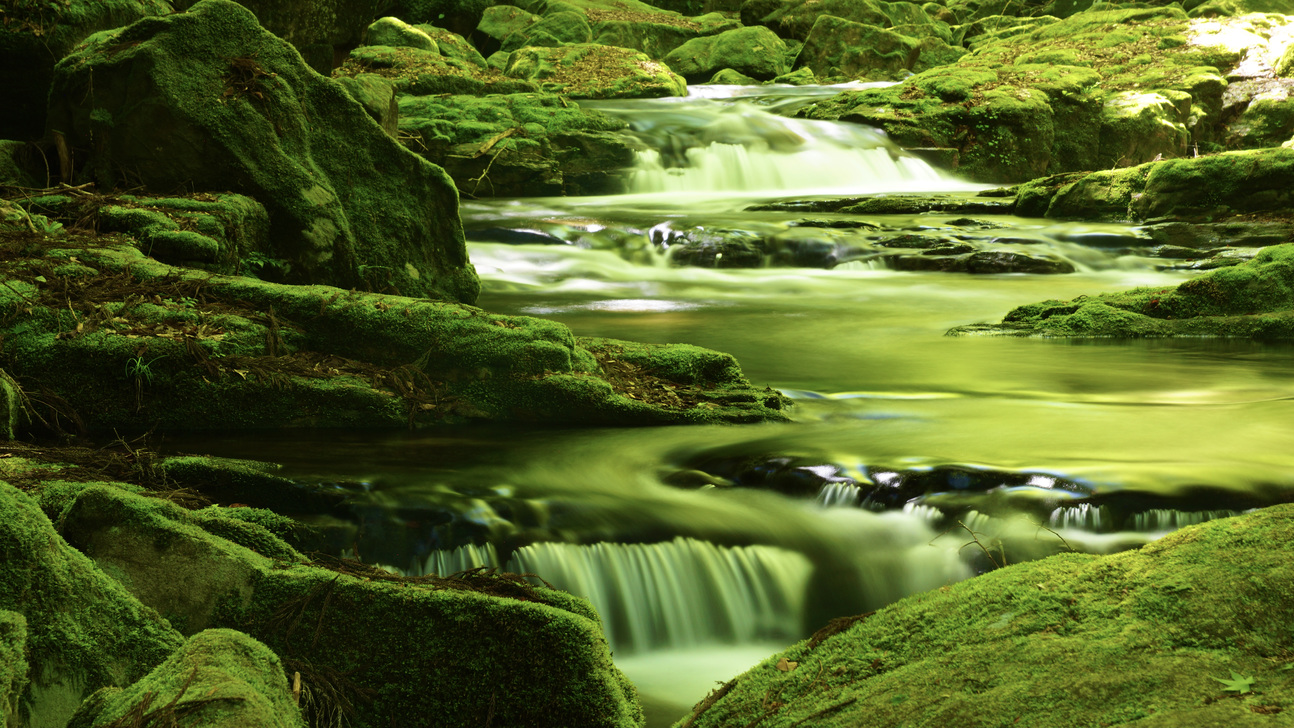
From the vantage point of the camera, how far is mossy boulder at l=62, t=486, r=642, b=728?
238 cm

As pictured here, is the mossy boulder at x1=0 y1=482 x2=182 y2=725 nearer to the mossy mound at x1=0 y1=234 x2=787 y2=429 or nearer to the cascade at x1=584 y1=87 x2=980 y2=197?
the mossy mound at x1=0 y1=234 x2=787 y2=429

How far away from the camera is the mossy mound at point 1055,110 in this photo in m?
17.6

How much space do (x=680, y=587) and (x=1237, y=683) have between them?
1.95 metres

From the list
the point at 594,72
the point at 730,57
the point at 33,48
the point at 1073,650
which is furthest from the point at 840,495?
the point at 730,57

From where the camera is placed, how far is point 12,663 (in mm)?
1811

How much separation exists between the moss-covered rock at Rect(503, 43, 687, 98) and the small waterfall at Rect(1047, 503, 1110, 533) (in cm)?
1778

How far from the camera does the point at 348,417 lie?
4312 millimetres

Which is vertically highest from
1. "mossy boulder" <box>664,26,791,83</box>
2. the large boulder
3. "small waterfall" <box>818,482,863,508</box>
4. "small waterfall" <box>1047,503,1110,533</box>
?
"mossy boulder" <box>664,26,791,83</box>

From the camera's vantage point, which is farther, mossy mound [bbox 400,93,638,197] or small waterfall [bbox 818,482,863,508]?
mossy mound [bbox 400,93,638,197]

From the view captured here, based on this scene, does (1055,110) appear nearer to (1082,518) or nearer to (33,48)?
(1082,518)

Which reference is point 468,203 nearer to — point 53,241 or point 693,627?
point 53,241

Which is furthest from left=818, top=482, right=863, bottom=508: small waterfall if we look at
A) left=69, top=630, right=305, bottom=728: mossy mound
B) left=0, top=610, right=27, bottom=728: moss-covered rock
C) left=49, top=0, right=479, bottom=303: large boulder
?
left=49, top=0, right=479, bottom=303: large boulder

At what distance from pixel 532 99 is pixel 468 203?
411 cm

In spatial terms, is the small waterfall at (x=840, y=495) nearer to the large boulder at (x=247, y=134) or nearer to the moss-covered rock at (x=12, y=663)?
the moss-covered rock at (x=12, y=663)
